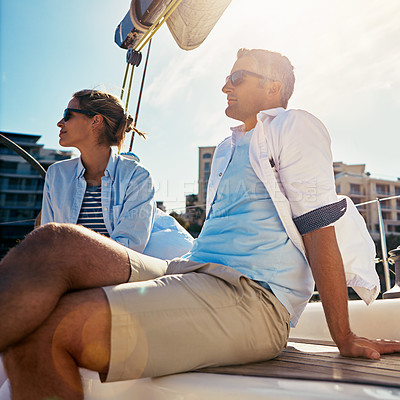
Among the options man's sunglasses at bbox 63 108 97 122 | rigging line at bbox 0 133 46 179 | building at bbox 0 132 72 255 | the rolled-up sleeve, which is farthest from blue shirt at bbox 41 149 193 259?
building at bbox 0 132 72 255

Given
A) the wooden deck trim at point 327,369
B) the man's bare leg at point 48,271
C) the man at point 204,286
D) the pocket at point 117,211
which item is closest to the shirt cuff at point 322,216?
the man at point 204,286

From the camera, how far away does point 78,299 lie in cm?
99

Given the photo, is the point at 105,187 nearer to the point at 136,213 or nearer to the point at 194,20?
the point at 136,213

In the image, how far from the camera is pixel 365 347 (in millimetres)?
1255

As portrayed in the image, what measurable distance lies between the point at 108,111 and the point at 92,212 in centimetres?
65

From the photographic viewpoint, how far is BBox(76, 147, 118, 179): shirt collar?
241 centimetres

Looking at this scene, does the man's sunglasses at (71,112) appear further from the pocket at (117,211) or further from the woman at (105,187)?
the pocket at (117,211)

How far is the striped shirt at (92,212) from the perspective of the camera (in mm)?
2336

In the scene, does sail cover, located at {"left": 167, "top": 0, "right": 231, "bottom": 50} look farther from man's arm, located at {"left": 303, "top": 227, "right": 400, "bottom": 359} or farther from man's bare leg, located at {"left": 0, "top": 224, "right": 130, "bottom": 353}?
man's bare leg, located at {"left": 0, "top": 224, "right": 130, "bottom": 353}

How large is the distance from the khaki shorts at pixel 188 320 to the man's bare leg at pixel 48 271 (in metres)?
0.07

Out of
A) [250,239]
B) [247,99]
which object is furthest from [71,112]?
[250,239]

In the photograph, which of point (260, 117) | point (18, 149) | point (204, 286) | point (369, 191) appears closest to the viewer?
point (204, 286)

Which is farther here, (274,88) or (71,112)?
(71,112)

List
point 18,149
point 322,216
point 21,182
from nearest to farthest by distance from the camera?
point 322,216 → point 18,149 → point 21,182
